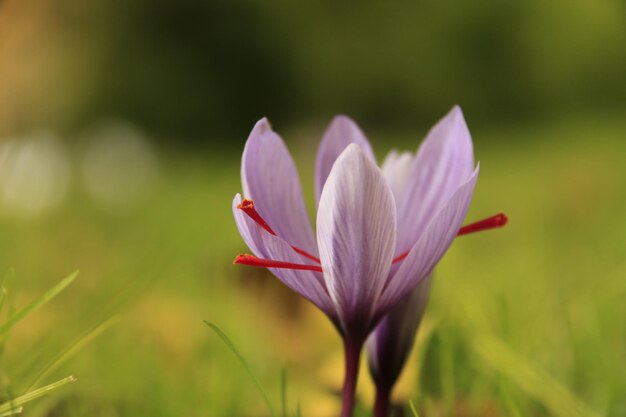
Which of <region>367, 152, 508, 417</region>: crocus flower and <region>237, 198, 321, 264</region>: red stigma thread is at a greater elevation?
<region>237, 198, 321, 264</region>: red stigma thread

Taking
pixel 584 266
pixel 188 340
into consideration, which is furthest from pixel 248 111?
pixel 188 340

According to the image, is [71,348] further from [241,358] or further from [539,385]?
[539,385]

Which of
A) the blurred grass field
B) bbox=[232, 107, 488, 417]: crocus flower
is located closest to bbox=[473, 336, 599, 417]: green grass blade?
the blurred grass field

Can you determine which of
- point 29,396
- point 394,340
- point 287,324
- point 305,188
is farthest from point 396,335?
point 305,188

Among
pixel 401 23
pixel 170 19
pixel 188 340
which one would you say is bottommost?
pixel 188 340

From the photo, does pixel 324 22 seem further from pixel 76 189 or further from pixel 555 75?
pixel 76 189

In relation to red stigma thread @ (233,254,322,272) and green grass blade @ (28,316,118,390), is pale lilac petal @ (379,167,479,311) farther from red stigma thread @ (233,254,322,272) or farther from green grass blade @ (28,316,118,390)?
green grass blade @ (28,316,118,390)
